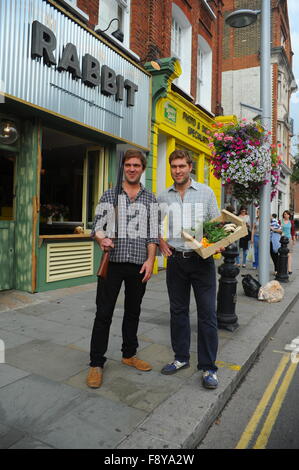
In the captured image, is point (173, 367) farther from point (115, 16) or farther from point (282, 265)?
point (115, 16)

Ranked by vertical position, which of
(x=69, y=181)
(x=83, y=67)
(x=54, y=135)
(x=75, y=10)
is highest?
(x=75, y=10)

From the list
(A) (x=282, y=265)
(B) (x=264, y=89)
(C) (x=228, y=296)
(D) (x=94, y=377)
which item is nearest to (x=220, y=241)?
(D) (x=94, y=377)

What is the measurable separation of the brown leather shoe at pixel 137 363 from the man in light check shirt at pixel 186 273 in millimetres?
165

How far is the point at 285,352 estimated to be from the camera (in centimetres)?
454

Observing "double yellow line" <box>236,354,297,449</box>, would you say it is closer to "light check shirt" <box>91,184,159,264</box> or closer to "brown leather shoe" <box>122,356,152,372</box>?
"brown leather shoe" <box>122,356,152,372</box>

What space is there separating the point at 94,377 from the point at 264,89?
5.96m

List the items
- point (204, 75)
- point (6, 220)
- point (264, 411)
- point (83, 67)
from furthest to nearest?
point (204, 75) < point (83, 67) < point (6, 220) < point (264, 411)

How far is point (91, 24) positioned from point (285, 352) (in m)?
6.97

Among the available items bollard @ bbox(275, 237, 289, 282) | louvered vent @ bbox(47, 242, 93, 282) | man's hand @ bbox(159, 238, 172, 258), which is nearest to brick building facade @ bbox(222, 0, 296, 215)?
bollard @ bbox(275, 237, 289, 282)

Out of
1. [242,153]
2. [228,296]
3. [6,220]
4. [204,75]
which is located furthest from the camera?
[204,75]

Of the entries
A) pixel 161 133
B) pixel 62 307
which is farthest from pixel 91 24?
pixel 62 307

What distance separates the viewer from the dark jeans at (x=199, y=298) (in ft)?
10.6

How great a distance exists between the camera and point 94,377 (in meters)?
3.14
